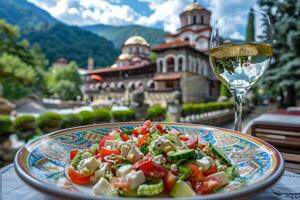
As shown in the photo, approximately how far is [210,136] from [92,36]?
967 inches

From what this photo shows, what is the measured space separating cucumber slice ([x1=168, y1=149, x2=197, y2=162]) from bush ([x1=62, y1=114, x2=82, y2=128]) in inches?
171

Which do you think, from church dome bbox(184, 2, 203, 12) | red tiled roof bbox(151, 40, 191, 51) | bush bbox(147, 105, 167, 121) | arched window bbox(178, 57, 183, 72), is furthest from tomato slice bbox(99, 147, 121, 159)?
church dome bbox(184, 2, 203, 12)

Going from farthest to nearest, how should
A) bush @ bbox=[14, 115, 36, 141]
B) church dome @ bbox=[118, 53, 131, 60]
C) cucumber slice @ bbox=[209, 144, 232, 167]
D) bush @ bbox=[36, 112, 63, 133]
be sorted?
church dome @ bbox=[118, 53, 131, 60] < bush @ bbox=[36, 112, 63, 133] < bush @ bbox=[14, 115, 36, 141] < cucumber slice @ bbox=[209, 144, 232, 167]

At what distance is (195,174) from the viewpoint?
525mm

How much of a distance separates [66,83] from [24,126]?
22.7 metres

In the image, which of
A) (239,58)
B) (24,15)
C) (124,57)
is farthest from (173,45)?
(24,15)

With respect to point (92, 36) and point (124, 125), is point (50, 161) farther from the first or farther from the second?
point (92, 36)

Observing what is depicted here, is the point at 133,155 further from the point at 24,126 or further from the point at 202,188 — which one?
the point at 24,126

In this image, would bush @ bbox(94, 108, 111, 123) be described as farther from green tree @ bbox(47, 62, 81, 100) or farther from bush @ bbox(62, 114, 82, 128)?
green tree @ bbox(47, 62, 81, 100)

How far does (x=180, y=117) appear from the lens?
729cm

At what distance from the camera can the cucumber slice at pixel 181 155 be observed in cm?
55

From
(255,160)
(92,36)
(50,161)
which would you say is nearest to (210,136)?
(255,160)

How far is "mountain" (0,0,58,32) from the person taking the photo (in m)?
44.4

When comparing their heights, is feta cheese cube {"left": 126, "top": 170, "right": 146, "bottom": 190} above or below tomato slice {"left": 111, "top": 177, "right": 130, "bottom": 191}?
above
